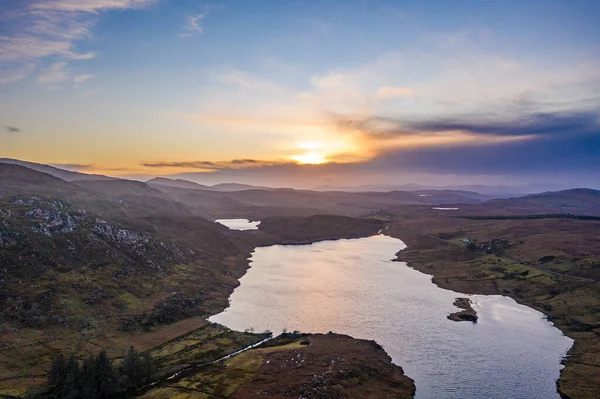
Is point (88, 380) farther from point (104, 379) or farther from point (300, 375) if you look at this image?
point (300, 375)

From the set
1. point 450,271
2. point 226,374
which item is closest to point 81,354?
point 226,374

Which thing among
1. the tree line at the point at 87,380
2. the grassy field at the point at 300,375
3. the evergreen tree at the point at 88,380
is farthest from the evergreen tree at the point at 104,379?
the grassy field at the point at 300,375

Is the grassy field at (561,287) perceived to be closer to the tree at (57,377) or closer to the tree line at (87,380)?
the tree line at (87,380)

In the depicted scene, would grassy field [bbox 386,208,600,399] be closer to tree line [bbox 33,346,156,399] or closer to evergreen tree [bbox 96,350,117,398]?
tree line [bbox 33,346,156,399]

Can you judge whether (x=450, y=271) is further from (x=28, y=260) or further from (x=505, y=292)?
(x=28, y=260)

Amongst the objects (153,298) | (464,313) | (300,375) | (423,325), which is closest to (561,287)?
(464,313)

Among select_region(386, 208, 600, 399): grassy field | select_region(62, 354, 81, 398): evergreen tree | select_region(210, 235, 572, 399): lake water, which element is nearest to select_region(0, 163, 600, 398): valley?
select_region(386, 208, 600, 399): grassy field
